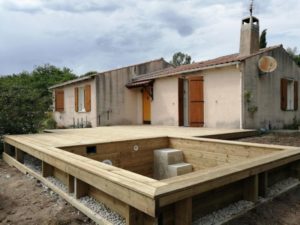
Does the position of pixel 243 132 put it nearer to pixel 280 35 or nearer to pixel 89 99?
pixel 89 99

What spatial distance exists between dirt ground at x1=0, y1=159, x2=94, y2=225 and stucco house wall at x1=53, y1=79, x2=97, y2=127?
6.90 metres

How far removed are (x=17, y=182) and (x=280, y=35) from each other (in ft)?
57.5

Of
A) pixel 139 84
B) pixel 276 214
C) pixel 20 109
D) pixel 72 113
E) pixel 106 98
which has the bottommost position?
pixel 276 214

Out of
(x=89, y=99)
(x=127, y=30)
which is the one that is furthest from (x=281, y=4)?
(x=89, y=99)

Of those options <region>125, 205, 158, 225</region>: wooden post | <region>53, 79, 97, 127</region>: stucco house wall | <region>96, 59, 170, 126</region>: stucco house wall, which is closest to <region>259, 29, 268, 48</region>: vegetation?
<region>96, 59, 170, 126</region>: stucco house wall

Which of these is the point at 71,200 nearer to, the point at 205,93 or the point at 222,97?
the point at 222,97

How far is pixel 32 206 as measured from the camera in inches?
125

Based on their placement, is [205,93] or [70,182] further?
[205,93]

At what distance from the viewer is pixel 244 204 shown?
299 centimetres

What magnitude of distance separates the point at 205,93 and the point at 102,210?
6.91 meters

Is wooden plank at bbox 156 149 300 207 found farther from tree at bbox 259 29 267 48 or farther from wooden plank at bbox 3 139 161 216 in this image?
tree at bbox 259 29 267 48

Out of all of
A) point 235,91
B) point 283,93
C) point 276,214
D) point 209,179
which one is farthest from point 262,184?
point 283,93

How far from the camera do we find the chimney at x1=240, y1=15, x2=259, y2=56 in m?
8.81

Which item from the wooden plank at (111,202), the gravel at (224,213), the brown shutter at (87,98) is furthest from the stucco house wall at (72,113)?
the gravel at (224,213)
